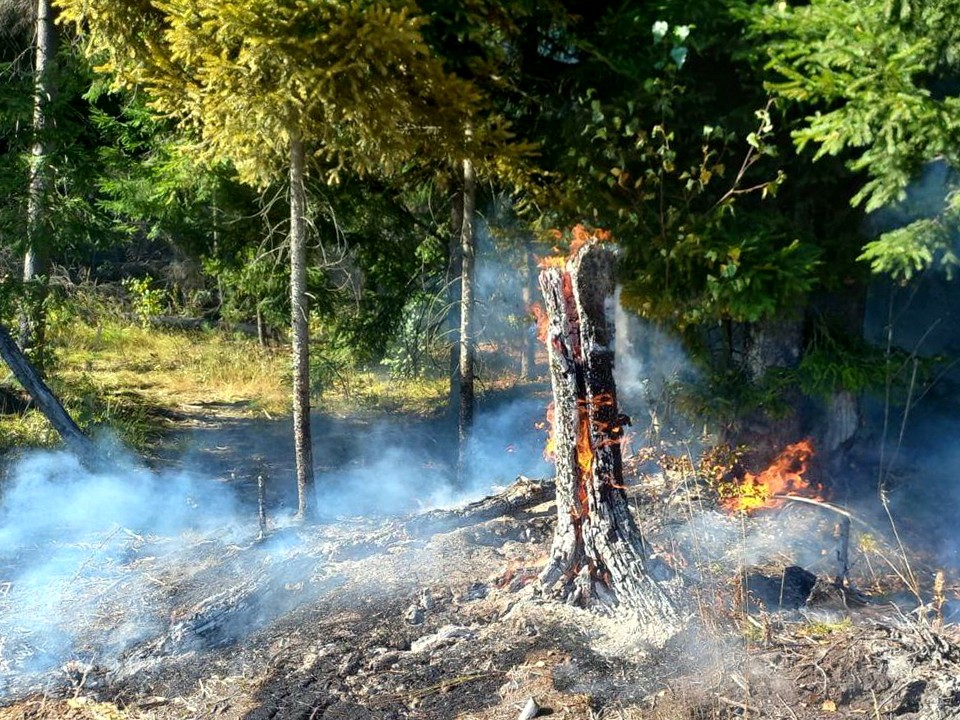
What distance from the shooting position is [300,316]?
888 centimetres

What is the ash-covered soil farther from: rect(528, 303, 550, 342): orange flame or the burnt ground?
rect(528, 303, 550, 342): orange flame

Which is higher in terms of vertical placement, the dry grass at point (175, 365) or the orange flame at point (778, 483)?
the dry grass at point (175, 365)

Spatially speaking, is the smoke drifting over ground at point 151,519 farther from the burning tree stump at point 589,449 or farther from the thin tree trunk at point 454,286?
the burning tree stump at point 589,449

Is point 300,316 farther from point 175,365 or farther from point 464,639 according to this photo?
point 175,365

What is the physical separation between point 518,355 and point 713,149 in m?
8.59

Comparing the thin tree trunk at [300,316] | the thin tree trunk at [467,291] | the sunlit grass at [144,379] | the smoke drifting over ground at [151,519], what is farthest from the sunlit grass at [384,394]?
the thin tree trunk at [300,316]

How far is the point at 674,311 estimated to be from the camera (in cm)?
877

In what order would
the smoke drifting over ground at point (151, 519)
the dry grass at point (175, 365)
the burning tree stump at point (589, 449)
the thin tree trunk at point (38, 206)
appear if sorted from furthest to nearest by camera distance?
1. the dry grass at point (175, 365)
2. the thin tree trunk at point (38, 206)
3. the smoke drifting over ground at point (151, 519)
4. the burning tree stump at point (589, 449)

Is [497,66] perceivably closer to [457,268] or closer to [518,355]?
[457,268]

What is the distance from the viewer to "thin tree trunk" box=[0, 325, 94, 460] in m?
10.1

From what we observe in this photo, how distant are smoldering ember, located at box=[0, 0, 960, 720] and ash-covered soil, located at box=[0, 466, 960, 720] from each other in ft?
0.10

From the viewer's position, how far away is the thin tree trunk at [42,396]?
1006 centimetres

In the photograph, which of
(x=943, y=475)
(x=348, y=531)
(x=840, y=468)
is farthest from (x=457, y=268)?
(x=943, y=475)

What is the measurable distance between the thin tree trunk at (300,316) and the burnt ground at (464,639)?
0.77 meters
